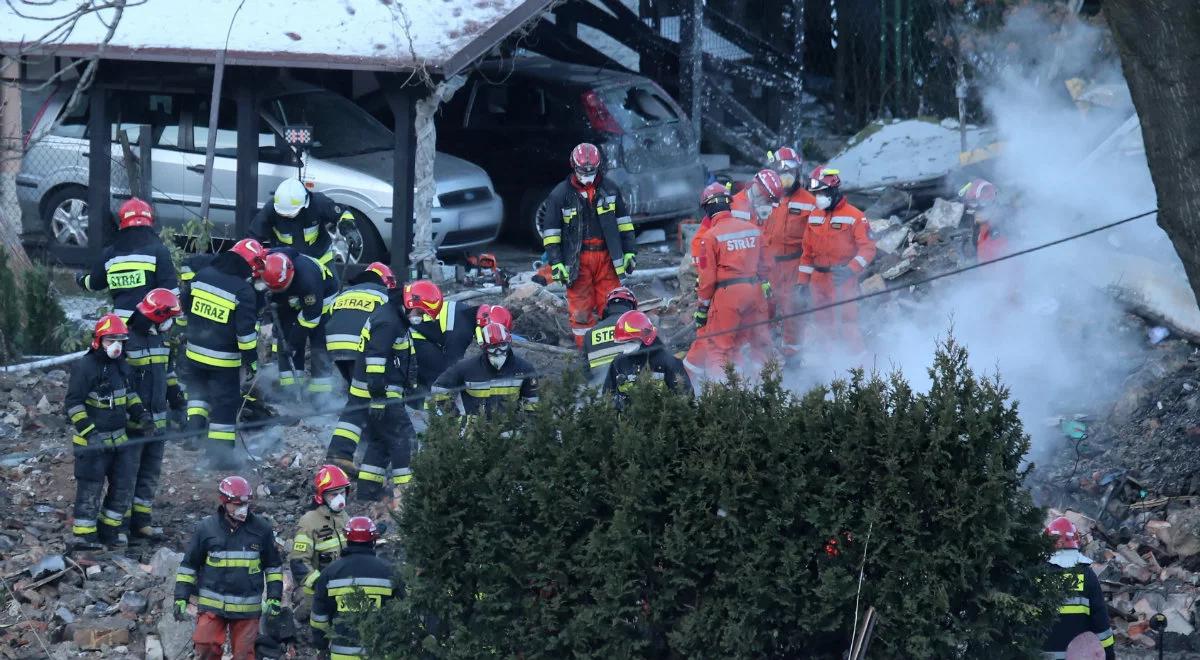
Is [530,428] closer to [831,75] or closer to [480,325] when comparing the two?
[480,325]

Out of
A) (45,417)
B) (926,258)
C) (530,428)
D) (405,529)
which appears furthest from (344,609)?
(926,258)

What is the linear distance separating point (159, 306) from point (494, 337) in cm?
238

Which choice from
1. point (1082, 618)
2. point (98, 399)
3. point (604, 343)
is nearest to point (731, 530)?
point (1082, 618)

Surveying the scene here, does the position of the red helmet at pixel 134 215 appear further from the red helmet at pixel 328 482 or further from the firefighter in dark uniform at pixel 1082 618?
the firefighter in dark uniform at pixel 1082 618

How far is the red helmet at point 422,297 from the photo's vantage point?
422 inches

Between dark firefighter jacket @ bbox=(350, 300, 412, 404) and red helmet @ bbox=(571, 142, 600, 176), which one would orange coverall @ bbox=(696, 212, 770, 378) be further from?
dark firefighter jacket @ bbox=(350, 300, 412, 404)

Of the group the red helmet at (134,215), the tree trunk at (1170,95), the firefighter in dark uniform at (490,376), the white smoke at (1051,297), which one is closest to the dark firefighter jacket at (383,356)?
the firefighter in dark uniform at (490,376)

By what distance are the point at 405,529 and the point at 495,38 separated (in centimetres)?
822

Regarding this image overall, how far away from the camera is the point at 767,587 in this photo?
6629 mm

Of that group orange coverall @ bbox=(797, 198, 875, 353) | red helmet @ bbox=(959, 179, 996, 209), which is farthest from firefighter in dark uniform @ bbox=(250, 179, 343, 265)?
red helmet @ bbox=(959, 179, 996, 209)

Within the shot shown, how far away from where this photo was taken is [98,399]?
9.98m

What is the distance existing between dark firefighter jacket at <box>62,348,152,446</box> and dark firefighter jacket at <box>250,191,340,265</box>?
8.21ft

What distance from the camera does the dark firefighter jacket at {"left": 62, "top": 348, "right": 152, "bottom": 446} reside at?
9.90 metres

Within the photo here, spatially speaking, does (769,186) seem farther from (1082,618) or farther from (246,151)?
(1082,618)
